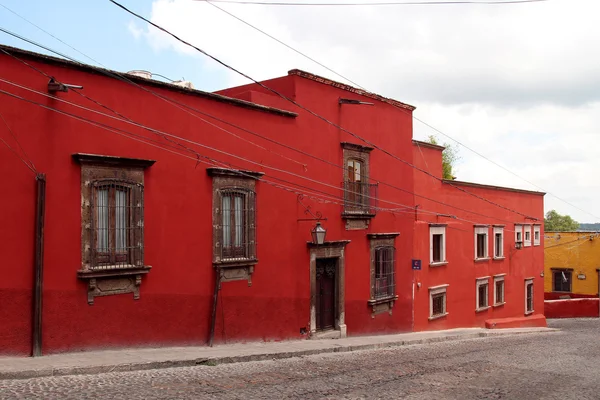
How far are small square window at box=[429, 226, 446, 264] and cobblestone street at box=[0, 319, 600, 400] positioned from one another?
6156mm

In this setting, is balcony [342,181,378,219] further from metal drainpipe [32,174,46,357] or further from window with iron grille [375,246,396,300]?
metal drainpipe [32,174,46,357]

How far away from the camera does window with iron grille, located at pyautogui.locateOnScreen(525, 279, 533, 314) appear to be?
28.0 meters

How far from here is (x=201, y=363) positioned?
1088 centimetres

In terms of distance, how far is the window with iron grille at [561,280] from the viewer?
3788cm

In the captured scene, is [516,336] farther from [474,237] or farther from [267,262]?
[267,262]

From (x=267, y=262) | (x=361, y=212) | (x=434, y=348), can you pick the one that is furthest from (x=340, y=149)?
(x=434, y=348)

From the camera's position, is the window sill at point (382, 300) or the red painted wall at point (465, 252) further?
the red painted wall at point (465, 252)

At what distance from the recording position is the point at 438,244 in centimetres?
2156

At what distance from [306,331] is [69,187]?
24.2 ft

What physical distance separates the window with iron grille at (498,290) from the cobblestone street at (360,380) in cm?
997

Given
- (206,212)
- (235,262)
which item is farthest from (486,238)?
(206,212)

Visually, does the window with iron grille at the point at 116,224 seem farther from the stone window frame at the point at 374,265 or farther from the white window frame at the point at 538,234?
the white window frame at the point at 538,234

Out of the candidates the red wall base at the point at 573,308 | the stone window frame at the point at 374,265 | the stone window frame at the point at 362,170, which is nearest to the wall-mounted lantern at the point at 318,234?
the stone window frame at the point at 362,170

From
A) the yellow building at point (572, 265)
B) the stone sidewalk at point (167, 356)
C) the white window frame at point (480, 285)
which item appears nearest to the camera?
the stone sidewalk at point (167, 356)
